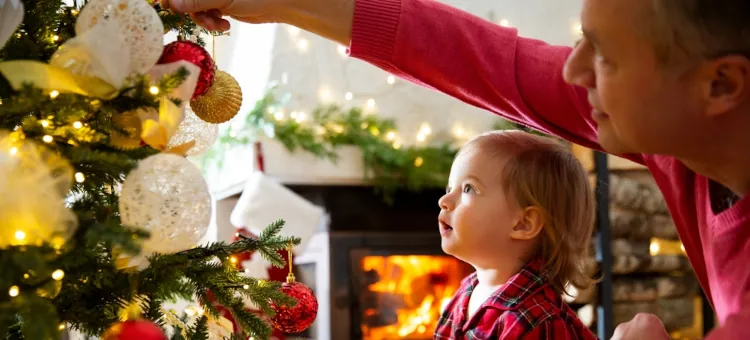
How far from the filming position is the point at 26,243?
0.69 m

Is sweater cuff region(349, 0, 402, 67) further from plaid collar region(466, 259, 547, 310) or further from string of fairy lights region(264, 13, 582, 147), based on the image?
string of fairy lights region(264, 13, 582, 147)

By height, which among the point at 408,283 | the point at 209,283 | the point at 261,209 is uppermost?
the point at 209,283

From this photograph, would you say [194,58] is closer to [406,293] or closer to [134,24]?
[134,24]

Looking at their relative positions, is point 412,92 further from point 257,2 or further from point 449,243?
point 257,2

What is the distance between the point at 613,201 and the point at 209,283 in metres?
2.88

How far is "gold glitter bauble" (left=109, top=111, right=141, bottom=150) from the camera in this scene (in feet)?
2.75

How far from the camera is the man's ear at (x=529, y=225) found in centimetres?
138

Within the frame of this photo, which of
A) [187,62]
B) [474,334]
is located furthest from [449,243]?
[187,62]

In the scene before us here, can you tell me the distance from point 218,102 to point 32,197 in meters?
0.39

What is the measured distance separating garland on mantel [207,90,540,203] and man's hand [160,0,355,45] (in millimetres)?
1839

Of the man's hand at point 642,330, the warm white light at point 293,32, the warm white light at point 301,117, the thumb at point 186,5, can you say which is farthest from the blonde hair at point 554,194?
the warm white light at point 293,32

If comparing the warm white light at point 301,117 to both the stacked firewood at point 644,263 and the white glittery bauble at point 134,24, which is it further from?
the white glittery bauble at point 134,24

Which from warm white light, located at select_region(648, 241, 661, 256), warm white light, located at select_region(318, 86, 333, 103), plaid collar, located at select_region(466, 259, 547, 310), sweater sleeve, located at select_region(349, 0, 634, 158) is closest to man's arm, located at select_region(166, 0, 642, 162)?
sweater sleeve, located at select_region(349, 0, 634, 158)

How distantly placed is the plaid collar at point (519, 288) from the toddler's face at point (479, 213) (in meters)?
0.07
